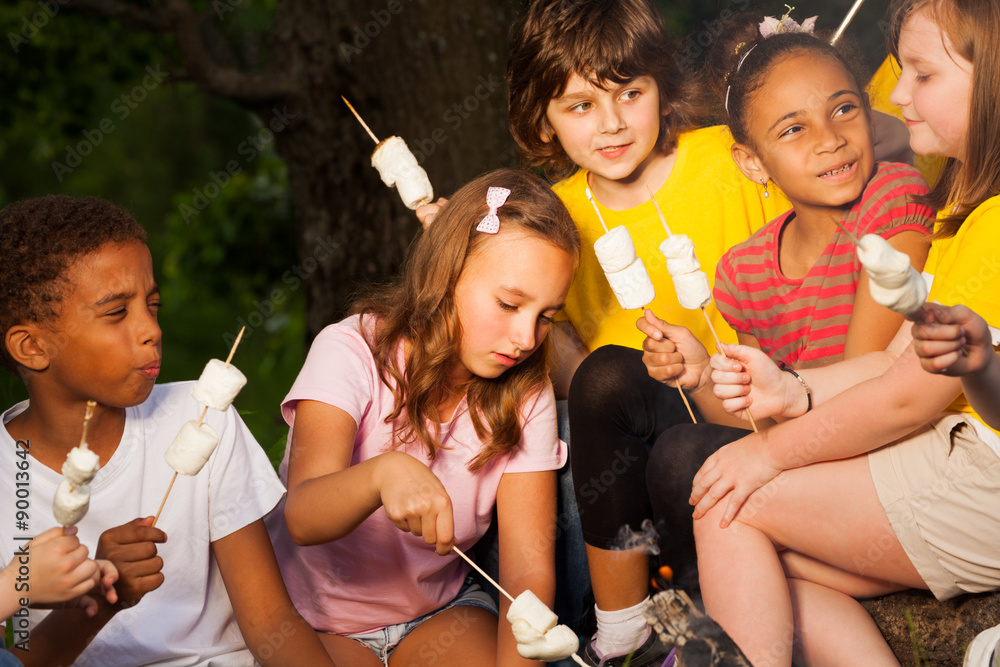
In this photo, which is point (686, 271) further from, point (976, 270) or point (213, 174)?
point (213, 174)

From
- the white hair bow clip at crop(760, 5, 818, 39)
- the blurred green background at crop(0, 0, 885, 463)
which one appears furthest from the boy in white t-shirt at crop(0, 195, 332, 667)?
the white hair bow clip at crop(760, 5, 818, 39)

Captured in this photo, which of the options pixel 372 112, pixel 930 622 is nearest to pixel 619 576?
pixel 930 622

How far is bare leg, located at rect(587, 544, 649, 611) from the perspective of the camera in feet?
7.09

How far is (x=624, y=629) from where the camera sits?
7.10 feet

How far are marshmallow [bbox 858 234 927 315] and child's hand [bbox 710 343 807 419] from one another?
481mm

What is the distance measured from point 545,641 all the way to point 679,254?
88 cm

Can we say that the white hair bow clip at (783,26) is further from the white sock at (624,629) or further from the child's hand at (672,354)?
the white sock at (624,629)

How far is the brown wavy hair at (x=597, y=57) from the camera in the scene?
2.41m

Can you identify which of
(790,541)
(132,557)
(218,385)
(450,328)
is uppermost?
(218,385)

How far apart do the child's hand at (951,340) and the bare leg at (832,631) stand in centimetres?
63

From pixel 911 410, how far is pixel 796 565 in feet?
1.47

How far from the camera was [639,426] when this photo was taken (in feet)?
7.21
